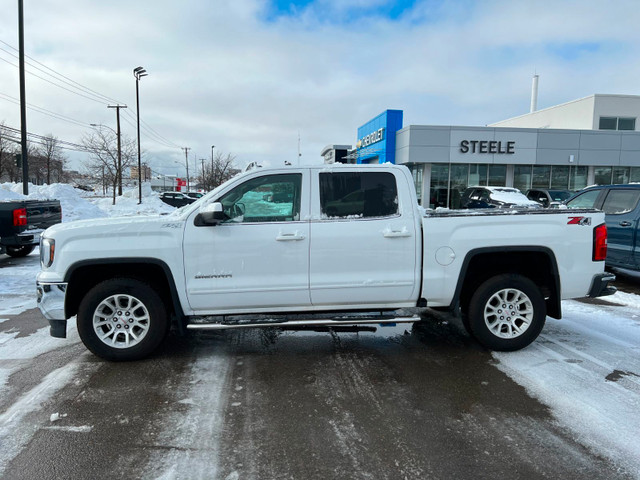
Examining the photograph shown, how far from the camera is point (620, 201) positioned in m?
8.37

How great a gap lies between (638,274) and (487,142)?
18560mm

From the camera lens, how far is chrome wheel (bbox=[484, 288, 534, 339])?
477cm

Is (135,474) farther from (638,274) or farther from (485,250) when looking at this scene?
(638,274)

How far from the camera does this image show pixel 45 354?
480cm

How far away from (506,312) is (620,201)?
17.3 feet

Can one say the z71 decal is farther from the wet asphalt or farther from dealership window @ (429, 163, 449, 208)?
dealership window @ (429, 163, 449, 208)

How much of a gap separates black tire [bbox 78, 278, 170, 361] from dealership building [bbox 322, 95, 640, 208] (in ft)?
77.1

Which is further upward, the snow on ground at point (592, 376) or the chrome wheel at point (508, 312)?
the chrome wheel at point (508, 312)

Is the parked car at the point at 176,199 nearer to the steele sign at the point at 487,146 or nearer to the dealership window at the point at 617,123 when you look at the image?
the steele sign at the point at 487,146

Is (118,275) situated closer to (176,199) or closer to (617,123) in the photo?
(617,123)

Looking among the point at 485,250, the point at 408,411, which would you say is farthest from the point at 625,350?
the point at 408,411

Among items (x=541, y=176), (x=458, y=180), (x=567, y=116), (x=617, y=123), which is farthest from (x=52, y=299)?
(x=567, y=116)

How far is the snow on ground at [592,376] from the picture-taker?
127 inches

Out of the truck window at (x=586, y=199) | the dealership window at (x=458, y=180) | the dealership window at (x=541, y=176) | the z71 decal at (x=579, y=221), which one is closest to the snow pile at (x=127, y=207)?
the dealership window at (x=458, y=180)
